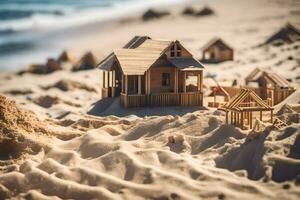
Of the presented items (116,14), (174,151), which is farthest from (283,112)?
(116,14)

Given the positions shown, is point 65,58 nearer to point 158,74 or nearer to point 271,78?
point 158,74

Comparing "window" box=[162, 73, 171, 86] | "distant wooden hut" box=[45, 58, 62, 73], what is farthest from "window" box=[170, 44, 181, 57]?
"distant wooden hut" box=[45, 58, 62, 73]

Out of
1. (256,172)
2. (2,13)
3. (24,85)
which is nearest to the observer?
(256,172)

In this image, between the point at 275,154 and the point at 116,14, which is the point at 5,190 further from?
the point at 116,14

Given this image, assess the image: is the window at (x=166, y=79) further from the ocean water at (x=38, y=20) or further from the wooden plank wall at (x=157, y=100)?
the ocean water at (x=38, y=20)

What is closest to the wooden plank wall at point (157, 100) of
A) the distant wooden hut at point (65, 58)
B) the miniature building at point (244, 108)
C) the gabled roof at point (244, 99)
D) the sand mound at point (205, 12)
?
the miniature building at point (244, 108)

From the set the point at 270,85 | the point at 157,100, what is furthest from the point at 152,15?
the point at 157,100
